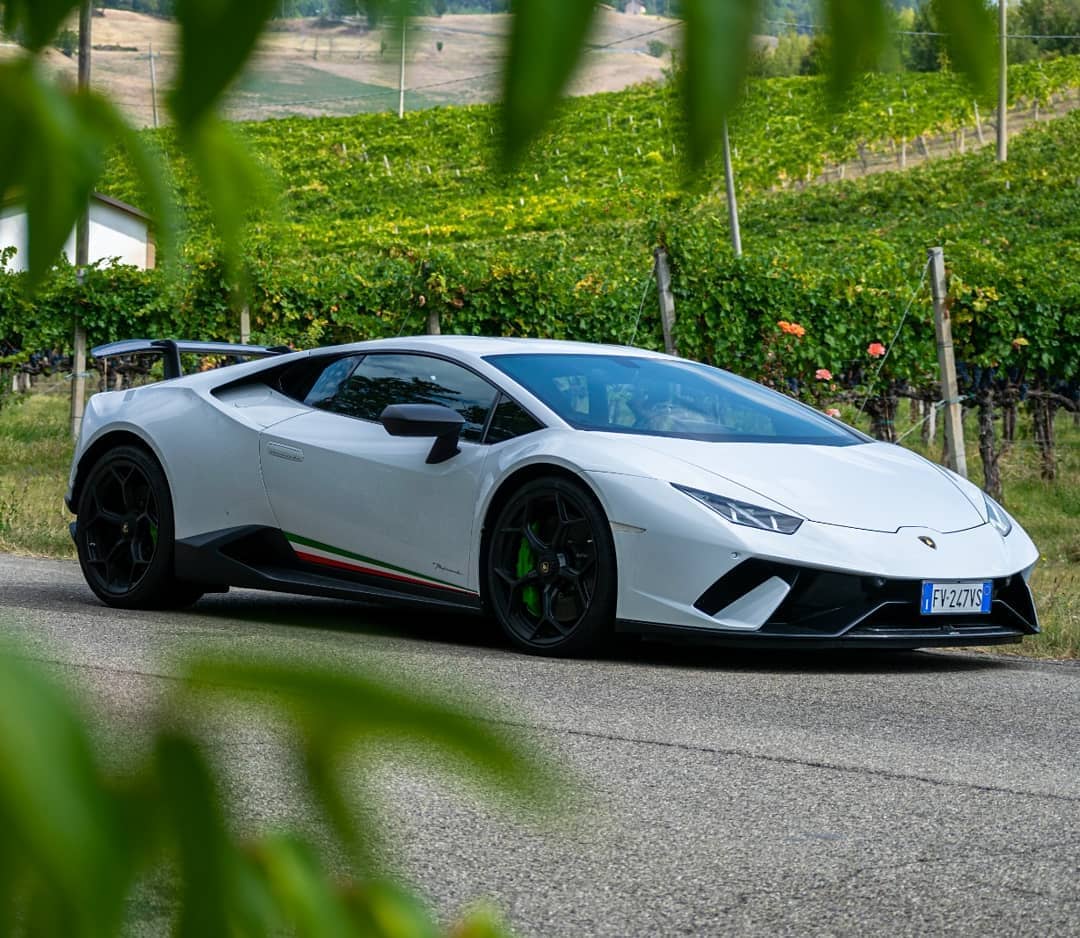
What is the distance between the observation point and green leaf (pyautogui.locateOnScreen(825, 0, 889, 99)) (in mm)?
621

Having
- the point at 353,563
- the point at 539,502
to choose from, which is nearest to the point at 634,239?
the point at 353,563

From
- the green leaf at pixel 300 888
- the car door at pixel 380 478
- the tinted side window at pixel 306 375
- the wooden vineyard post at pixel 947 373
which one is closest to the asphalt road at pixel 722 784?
the green leaf at pixel 300 888

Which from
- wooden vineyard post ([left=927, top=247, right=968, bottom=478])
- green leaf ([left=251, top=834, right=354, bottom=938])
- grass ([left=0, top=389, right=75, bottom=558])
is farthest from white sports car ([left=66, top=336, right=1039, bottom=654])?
green leaf ([left=251, top=834, right=354, bottom=938])

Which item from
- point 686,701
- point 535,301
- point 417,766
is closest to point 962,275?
point 535,301

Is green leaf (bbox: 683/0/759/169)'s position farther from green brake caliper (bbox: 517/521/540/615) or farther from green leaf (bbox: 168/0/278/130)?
green brake caliper (bbox: 517/521/540/615)

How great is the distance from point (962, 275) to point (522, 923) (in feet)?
46.1

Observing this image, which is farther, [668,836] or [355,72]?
[668,836]

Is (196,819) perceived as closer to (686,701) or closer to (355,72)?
(355,72)

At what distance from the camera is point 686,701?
5.87 metres

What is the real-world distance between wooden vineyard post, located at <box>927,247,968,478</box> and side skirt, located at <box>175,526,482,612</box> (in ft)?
17.7

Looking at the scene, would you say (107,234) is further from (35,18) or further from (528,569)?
(528,569)

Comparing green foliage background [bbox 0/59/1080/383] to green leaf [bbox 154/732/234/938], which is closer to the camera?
green leaf [bbox 154/732/234/938]

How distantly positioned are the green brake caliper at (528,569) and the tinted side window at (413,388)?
0.61 meters

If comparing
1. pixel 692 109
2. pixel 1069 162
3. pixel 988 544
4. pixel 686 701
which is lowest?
pixel 686 701
